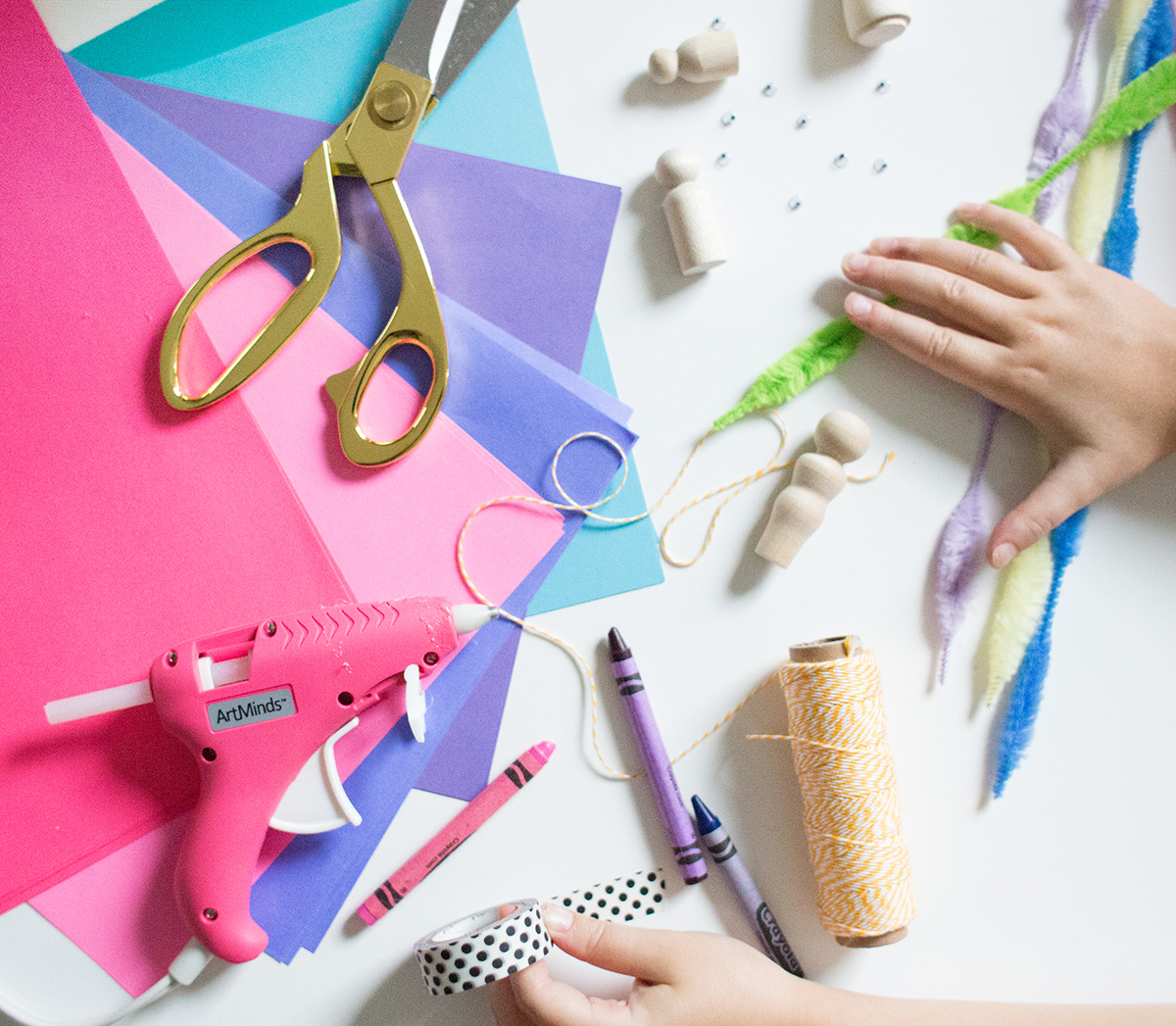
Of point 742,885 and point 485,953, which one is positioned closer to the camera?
point 485,953

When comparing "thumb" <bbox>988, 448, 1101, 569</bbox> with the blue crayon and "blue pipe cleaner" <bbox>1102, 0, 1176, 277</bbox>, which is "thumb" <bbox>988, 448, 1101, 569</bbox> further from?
the blue crayon

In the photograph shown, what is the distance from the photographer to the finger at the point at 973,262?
96 cm

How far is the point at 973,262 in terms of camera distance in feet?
3.16

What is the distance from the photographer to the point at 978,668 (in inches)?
38.8

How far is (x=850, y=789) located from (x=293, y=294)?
2.55ft

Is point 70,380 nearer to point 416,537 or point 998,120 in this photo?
point 416,537

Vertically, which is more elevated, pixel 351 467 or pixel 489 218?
pixel 489 218

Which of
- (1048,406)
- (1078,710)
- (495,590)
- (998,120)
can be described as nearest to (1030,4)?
(998,120)

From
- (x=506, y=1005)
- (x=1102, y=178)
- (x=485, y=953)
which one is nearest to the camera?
(x=485, y=953)

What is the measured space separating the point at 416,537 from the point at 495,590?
0.35 feet

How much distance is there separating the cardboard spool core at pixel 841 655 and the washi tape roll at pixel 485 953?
322mm

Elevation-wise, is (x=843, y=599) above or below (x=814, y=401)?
below

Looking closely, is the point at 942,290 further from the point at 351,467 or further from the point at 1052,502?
the point at 351,467

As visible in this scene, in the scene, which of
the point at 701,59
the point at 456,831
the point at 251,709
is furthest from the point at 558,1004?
the point at 701,59
